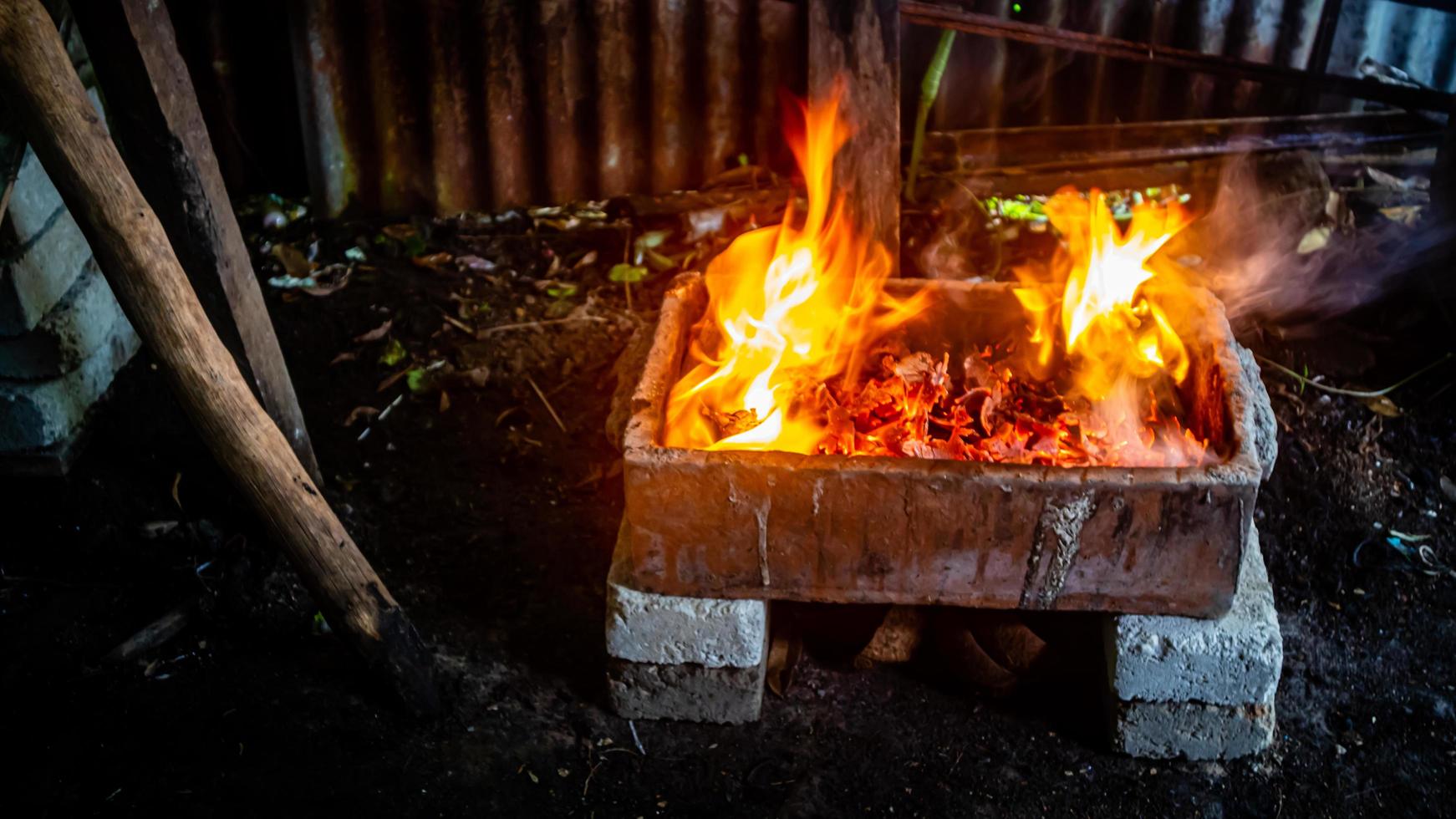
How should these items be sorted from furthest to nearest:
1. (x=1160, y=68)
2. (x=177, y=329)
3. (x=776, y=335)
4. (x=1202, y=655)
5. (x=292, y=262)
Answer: (x=1160, y=68), (x=292, y=262), (x=776, y=335), (x=1202, y=655), (x=177, y=329)

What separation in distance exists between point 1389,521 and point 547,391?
3.14 meters

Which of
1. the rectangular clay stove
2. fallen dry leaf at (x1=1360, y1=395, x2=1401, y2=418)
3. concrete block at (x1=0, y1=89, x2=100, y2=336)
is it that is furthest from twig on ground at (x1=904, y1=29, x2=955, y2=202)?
concrete block at (x1=0, y1=89, x2=100, y2=336)

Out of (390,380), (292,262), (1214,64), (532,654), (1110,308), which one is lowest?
(532,654)

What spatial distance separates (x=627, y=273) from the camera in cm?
545

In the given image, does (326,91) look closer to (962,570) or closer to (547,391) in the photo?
(547,391)

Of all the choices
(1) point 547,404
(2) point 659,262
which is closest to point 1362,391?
(2) point 659,262

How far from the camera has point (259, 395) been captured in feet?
12.2

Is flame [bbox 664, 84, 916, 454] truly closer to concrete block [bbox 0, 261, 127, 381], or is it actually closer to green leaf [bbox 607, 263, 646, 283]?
green leaf [bbox 607, 263, 646, 283]

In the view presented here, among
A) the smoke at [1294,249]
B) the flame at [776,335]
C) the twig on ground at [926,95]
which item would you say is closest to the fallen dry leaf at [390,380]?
the flame at [776,335]

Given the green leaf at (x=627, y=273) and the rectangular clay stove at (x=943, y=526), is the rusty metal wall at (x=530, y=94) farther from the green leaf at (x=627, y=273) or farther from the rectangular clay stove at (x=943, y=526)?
the rectangular clay stove at (x=943, y=526)

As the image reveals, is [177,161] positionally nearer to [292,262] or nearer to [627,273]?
[292,262]

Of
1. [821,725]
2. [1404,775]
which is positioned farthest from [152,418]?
[1404,775]

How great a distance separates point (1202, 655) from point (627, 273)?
319cm

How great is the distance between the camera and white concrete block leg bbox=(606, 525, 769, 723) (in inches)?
123
